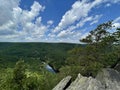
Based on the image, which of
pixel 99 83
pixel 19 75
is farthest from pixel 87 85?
pixel 19 75

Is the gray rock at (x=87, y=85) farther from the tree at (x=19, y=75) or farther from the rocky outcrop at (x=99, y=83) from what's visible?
the tree at (x=19, y=75)

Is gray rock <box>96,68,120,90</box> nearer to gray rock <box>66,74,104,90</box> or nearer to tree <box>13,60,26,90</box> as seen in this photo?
gray rock <box>66,74,104,90</box>

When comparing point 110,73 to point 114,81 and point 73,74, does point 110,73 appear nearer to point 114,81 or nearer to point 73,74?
point 114,81

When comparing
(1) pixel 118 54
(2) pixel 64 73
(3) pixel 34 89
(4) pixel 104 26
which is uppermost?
(4) pixel 104 26

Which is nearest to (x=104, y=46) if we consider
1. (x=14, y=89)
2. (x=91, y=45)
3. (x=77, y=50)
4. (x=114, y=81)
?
(x=91, y=45)

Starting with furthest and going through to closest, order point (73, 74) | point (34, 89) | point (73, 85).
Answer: point (34, 89)
point (73, 74)
point (73, 85)

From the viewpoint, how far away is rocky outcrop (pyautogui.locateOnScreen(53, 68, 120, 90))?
37422 mm

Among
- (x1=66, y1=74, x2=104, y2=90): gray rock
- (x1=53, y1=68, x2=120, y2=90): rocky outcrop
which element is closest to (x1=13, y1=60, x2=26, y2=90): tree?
(x1=53, y1=68, x2=120, y2=90): rocky outcrop

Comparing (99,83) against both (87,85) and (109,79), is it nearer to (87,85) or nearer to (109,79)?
(87,85)

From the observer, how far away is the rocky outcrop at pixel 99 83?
123 ft

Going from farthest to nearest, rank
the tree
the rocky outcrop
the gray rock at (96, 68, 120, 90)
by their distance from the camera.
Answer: the tree < the gray rock at (96, 68, 120, 90) < the rocky outcrop

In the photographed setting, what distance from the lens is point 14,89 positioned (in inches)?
2621

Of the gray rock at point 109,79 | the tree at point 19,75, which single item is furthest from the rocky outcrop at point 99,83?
the tree at point 19,75

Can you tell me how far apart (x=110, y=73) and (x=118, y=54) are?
12.9 meters
